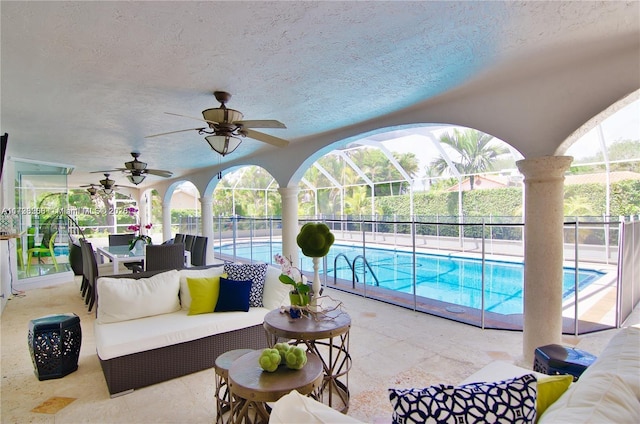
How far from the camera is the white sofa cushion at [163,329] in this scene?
8.34ft

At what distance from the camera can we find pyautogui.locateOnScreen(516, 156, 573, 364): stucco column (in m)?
2.84

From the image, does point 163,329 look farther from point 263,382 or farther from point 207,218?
point 207,218

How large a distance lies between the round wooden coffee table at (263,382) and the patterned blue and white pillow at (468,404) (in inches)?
32.2

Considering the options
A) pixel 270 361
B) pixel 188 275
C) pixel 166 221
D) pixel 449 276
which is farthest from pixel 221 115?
pixel 166 221

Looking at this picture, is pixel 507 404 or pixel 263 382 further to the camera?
pixel 263 382

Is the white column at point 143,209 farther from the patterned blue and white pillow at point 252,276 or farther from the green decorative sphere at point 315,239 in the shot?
the green decorative sphere at point 315,239

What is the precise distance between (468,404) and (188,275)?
2957 mm

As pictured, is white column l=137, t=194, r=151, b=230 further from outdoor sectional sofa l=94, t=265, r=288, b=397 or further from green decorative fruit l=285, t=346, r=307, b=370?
green decorative fruit l=285, t=346, r=307, b=370

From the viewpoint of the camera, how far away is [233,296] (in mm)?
3150

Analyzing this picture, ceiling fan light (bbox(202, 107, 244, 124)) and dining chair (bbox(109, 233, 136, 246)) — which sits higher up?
ceiling fan light (bbox(202, 107, 244, 124))

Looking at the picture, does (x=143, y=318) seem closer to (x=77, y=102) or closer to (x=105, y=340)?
(x=105, y=340)

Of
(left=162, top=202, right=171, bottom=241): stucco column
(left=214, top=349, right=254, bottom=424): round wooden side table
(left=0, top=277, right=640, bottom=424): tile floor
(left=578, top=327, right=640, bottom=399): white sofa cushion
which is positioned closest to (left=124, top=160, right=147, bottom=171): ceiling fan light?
(left=0, top=277, right=640, bottom=424): tile floor

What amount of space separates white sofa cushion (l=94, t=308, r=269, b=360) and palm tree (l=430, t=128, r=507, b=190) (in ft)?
33.7

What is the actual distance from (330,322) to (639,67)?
2.72 metres
